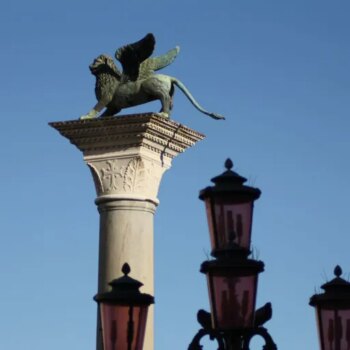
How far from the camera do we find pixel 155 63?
18641mm

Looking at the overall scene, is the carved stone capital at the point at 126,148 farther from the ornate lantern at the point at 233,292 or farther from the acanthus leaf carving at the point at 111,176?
the ornate lantern at the point at 233,292

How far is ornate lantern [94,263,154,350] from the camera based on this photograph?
8219mm

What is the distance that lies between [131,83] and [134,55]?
0.39 m

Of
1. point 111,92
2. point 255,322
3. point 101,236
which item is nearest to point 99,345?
point 101,236

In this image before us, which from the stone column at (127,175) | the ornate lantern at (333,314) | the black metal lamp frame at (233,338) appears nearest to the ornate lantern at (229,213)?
the black metal lamp frame at (233,338)

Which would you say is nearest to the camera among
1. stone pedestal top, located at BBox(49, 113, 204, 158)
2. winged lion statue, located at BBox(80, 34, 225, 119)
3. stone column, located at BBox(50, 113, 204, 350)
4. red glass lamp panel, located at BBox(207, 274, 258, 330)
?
red glass lamp panel, located at BBox(207, 274, 258, 330)

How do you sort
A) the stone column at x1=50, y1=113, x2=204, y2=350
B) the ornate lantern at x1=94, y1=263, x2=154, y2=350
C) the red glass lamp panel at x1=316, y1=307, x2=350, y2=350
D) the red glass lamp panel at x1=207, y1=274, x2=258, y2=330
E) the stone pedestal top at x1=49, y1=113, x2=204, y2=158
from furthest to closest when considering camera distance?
the stone pedestal top at x1=49, y1=113, x2=204, y2=158
the stone column at x1=50, y1=113, x2=204, y2=350
the red glass lamp panel at x1=316, y1=307, x2=350, y2=350
the ornate lantern at x1=94, y1=263, x2=154, y2=350
the red glass lamp panel at x1=207, y1=274, x2=258, y2=330

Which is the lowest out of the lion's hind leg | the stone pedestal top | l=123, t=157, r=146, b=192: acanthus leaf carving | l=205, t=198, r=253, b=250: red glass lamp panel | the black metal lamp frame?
the black metal lamp frame

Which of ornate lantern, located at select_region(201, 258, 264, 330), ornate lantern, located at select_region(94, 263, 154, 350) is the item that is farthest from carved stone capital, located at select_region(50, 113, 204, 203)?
ornate lantern, located at select_region(201, 258, 264, 330)

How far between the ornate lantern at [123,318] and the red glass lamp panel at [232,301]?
0.48 metres

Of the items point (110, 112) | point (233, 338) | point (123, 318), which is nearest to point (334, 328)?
point (233, 338)

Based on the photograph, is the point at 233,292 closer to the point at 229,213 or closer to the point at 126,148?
the point at 229,213

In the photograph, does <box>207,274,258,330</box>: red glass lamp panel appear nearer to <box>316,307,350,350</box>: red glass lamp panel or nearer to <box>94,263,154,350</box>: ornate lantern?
<box>94,263,154,350</box>: ornate lantern

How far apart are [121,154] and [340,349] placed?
9.12 m
